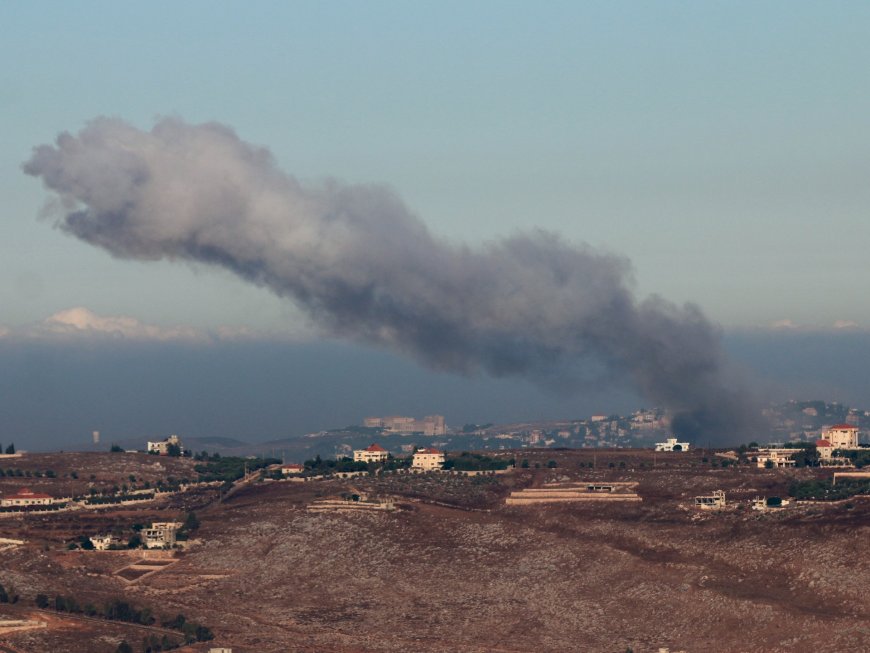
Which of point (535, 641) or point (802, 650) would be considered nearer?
point (802, 650)

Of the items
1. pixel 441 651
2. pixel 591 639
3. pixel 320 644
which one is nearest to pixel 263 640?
pixel 320 644

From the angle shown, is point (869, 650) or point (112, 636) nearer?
point (869, 650)

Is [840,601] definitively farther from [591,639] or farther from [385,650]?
[385,650]

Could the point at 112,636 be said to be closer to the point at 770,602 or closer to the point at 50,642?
the point at 50,642

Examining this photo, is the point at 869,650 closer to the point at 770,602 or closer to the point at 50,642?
the point at 770,602

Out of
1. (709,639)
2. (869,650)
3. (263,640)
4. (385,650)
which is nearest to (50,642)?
(263,640)

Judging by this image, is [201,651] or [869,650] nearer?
[869,650]

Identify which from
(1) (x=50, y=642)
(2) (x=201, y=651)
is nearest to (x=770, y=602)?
(2) (x=201, y=651)
